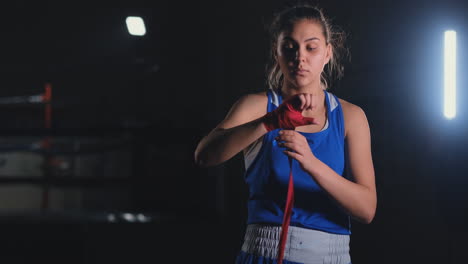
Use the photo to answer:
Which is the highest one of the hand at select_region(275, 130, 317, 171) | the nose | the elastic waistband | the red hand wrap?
the nose

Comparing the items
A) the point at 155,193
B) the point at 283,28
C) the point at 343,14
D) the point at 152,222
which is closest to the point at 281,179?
the point at 283,28

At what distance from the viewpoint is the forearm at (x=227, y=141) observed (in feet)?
2.60

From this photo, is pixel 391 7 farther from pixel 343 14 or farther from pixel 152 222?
pixel 152 222

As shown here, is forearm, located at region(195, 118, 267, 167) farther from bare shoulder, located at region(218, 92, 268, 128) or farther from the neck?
the neck

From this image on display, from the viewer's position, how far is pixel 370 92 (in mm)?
2062

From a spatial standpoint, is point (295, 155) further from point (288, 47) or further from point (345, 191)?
point (288, 47)

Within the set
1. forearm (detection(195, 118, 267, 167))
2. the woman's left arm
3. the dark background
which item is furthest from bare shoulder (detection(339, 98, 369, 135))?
the dark background

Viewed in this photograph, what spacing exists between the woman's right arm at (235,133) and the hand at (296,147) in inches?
1.7

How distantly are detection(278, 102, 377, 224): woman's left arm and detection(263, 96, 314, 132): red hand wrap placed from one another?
23 millimetres

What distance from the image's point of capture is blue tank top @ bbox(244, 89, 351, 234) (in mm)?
841

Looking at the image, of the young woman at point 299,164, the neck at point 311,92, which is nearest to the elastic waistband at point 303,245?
the young woman at point 299,164

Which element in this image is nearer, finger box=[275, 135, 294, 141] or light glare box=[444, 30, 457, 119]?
finger box=[275, 135, 294, 141]

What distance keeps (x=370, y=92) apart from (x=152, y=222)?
1.67 metres

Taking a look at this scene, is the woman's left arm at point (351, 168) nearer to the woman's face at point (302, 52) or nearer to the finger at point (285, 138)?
the finger at point (285, 138)
